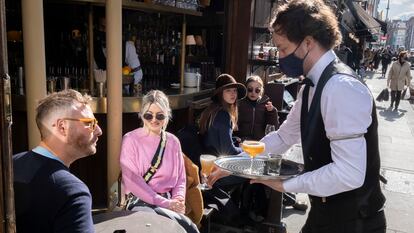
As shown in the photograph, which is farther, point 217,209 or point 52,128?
point 217,209

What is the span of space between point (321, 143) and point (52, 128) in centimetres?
127

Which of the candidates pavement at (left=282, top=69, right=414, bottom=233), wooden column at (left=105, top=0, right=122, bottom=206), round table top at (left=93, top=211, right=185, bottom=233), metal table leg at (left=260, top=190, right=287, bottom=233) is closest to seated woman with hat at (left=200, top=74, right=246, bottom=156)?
metal table leg at (left=260, top=190, right=287, bottom=233)

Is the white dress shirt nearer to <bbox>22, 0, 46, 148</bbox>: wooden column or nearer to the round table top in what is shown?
the round table top

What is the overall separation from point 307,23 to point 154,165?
1.97 metres

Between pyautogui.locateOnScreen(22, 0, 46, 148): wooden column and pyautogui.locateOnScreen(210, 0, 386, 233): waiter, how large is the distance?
7.06 feet

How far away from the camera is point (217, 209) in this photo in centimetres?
371

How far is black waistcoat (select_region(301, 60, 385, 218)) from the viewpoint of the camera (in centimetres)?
177

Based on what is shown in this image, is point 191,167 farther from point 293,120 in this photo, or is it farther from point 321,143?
point 321,143

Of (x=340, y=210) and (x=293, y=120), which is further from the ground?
(x=293, y=120)

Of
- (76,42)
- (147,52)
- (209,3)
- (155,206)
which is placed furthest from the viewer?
(209,3)

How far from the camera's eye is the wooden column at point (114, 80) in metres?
3.72

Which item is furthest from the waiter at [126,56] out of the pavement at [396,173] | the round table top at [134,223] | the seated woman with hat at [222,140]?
the round table top at [134,223]

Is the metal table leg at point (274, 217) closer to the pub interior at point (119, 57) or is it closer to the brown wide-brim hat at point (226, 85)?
the pub interior at point (119, 57)

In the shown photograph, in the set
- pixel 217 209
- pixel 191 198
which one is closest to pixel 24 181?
pixel 191 198
